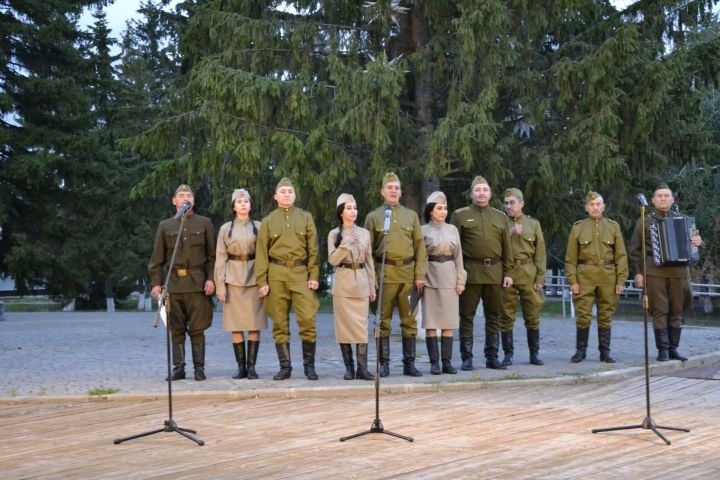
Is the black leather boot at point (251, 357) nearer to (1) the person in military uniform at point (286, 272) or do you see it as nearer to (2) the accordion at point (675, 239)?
(1) the person in military uniform at point (286, 272)

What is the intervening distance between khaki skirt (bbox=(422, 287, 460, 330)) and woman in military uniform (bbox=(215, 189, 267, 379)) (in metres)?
1.72

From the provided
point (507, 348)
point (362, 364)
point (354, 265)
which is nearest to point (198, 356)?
point (362, 364)

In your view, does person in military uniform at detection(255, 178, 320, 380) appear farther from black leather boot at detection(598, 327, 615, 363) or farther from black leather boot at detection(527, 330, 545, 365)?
black leather boot at detection(598, 327, 615, 363)

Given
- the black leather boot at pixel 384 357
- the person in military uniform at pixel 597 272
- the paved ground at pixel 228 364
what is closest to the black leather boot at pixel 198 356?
the paved ground at pixel 228 364

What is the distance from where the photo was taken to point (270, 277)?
982 cm

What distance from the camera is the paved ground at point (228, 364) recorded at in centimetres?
930

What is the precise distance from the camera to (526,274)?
11.0 m

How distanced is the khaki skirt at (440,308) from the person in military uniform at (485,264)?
0.48 metres

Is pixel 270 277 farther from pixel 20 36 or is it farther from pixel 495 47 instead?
pixel 20 36

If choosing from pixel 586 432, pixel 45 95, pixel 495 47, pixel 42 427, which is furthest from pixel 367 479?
pixel 45 95

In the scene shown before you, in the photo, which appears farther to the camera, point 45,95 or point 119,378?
point 45,95

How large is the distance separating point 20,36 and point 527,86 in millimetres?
18948

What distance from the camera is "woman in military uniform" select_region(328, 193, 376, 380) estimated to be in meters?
9.69

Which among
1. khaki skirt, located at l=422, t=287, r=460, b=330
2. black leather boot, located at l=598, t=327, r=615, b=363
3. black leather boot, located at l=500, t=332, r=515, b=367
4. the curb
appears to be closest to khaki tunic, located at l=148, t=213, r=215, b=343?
the curb
